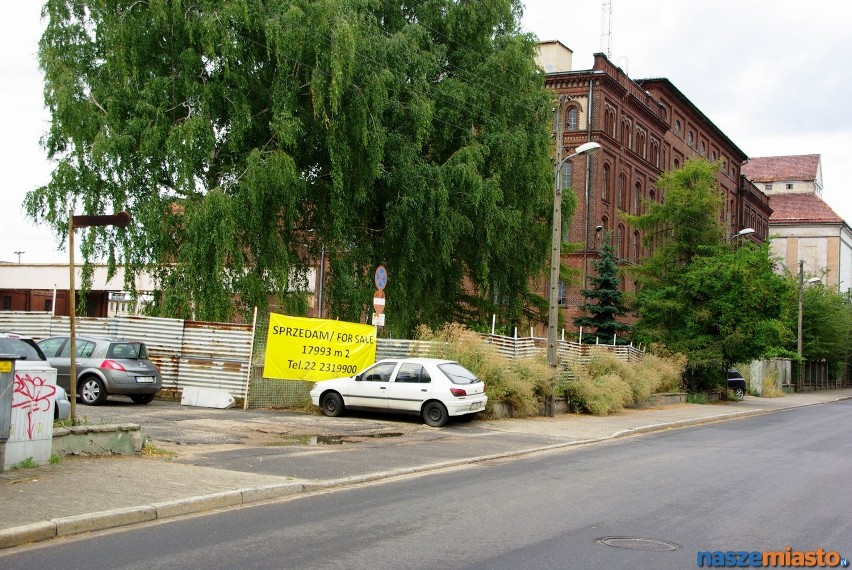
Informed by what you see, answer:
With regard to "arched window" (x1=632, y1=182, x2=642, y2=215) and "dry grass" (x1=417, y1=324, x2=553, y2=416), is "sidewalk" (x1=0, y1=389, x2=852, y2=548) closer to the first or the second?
"dry grass" (x1=417, y1=324, x2=553, y2=416)

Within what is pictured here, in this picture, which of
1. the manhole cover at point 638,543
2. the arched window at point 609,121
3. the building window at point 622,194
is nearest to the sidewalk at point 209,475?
the manhole cover at point 638,543

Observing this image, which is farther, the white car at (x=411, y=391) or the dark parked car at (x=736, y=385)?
the dark parked car at (x=736, y=385)

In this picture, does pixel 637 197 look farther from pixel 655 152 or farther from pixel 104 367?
pixel 104 367

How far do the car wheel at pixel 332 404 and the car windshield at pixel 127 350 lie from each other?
4177mm

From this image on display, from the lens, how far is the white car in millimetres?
18812

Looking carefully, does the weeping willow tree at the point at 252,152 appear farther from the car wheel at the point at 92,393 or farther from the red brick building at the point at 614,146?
the red brick building at the point at 614,146

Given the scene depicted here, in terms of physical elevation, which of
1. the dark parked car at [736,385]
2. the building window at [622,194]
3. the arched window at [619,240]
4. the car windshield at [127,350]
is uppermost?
the building window at [622,194]

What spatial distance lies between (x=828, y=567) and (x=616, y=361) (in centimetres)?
2215

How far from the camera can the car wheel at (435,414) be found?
1875 cm

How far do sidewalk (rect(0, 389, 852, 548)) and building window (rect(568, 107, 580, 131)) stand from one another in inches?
1478

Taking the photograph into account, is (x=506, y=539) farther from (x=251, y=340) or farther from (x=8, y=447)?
(x=251, y=340)

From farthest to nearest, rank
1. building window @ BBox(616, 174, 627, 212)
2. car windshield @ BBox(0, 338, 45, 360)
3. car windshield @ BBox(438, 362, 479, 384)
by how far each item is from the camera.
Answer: building window @ BBox(616, 174, 627, 212) → car windshield @ BBox(438, 362, 479, 384) → car windshield @ BBox(0, 338, 45, 360)

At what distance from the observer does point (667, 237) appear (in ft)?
137

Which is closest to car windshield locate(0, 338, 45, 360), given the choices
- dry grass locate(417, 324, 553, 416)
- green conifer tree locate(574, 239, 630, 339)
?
dry grass locate(417, 324, 553, 416)
